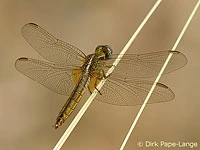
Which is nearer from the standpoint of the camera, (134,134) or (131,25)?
(134,134)

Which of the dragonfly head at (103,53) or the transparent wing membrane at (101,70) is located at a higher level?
the dragonfly head at (103,53)

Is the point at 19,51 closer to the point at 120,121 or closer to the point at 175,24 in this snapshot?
the point at 120,121

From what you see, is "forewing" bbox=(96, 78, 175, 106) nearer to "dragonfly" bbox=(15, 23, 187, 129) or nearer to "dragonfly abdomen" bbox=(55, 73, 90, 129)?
"dragonfly" bbox=(15, 23, 187, 129)

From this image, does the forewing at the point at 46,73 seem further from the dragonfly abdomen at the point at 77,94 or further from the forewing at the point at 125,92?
the forewing at the point at 125,92

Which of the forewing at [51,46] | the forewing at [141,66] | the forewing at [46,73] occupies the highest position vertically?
the forewing at [141,66]

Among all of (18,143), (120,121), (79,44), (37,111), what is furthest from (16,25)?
(120,121)

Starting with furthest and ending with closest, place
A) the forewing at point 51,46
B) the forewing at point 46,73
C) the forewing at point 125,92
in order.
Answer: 1. the forewing at point 51,46
2. the forewing at point 46,73
3. the forewing at point 125,92

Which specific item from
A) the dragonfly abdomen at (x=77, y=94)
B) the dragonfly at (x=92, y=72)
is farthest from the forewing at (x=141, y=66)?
the dragonfly abdomen at (x=77, y=94)

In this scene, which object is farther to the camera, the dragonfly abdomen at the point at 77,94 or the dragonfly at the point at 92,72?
the dragonfly abdomen at the point at 77,94

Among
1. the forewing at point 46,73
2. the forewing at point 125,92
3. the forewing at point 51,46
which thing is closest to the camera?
the forewing at point 125,92
